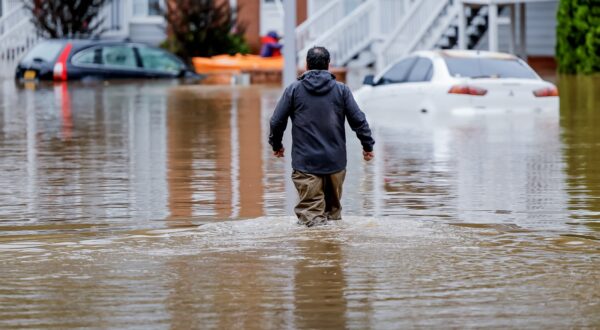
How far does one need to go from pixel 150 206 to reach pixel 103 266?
3222 millimetres

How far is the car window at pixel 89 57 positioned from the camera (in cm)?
3828

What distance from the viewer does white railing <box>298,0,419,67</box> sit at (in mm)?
42156

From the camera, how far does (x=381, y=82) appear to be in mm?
24141

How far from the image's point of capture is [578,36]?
35844 mm

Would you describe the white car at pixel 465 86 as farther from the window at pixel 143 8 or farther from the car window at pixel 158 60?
the window at pixel 143 8

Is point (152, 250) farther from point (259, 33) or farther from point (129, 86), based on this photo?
point (259, 33)

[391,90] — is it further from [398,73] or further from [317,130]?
[317,130]

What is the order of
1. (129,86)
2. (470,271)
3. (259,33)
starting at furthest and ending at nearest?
(259,33) → (129,86) → (470,271)

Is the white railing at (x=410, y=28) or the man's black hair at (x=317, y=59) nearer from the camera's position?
the man's black hair at (x=317, y=59)

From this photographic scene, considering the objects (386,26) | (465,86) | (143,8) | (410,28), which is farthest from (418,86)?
(143,8)

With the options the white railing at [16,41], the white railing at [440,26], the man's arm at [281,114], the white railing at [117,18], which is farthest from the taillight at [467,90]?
the white railing at [117,18]

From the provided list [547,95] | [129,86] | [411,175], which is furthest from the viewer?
[129,86]

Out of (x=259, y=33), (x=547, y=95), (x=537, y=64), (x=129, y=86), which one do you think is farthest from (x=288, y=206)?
(x=259, y=33)

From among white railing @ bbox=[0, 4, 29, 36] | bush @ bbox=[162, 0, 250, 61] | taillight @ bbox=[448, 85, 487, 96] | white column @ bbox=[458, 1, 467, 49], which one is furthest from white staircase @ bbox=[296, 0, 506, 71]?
taillight @ bbox=[448, 85, 487, 96]
